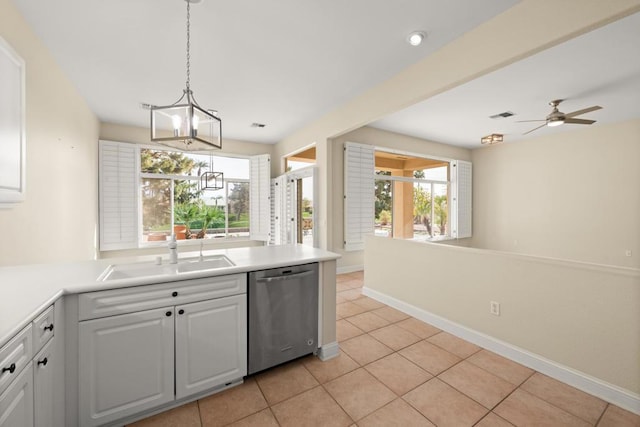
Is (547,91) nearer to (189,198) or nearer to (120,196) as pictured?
(189,198)

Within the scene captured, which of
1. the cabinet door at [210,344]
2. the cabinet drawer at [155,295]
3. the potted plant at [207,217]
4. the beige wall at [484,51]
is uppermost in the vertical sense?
the beige wall at [484,51]

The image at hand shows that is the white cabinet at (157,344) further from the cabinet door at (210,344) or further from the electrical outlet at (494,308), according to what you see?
the electrical outlet at (494,308)

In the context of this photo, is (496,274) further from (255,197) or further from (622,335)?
(255,197)

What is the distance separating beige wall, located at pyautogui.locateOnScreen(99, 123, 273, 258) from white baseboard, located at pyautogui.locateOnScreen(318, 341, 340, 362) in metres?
3.95

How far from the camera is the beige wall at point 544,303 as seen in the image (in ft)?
5.67

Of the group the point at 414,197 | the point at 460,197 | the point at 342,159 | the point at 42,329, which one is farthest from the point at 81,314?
the point at 460,197

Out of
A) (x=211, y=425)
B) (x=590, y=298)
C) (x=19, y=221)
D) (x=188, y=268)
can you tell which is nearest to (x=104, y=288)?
(x=188, y=268)

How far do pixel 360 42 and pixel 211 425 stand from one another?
3151 mm

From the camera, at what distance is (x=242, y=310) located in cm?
186

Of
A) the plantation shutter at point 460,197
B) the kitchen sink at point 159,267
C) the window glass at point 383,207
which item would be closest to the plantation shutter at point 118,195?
the kitchen sink at point 159,267

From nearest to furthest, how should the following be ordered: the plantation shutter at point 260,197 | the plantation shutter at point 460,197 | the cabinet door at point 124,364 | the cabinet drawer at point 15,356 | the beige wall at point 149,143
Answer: the cabinet drawer at point 15,356
the cabinet door at point 124,364
the beige wall at point 149,143
the plantation shutter at point 260,197
the plantation shutter at point 460,197

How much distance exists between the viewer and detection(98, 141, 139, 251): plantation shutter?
Result: 4391 mm

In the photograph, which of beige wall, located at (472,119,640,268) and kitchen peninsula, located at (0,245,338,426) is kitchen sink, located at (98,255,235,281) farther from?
beige wall, located at (472,119,640,268)

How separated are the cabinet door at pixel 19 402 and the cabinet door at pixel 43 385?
3 cm
